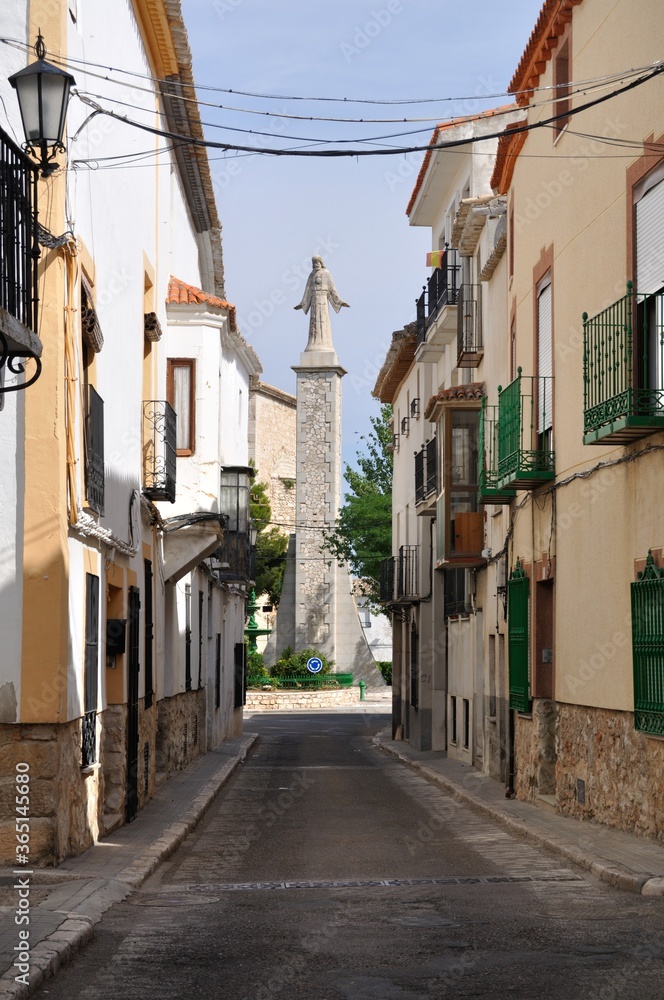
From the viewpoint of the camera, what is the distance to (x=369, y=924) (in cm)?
848

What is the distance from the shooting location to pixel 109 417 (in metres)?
14.0

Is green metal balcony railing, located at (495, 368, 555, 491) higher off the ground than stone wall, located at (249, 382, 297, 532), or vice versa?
stone wall, located at (249, 382, 297, 532)

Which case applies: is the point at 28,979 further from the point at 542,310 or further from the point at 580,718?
the point at 542,310

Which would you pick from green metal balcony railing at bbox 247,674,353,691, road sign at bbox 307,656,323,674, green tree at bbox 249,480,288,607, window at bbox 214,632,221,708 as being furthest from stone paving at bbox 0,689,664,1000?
green tree at bbox 249,480,288,607

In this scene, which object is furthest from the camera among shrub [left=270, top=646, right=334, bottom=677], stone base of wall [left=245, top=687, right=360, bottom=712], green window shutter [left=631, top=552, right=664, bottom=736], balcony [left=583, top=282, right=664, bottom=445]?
shrub [left=270, top=646, right=334, bottom=677]

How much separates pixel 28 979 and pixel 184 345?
48.6 ft

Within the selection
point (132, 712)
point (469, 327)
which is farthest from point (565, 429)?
point (469, 327)

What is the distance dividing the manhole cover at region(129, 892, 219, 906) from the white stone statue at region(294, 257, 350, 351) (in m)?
49.8

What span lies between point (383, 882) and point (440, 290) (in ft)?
55.4

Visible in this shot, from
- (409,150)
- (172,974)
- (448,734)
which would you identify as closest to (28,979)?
(172,974)

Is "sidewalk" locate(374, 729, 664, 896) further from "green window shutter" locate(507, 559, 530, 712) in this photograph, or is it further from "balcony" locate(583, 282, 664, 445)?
"balcony" locate(583, 282, 664, 445)

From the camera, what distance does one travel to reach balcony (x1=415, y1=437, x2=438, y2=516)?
25.3 m

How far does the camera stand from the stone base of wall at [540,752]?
52.5 ft

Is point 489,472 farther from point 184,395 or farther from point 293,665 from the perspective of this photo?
point 293,665
